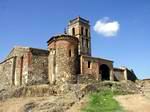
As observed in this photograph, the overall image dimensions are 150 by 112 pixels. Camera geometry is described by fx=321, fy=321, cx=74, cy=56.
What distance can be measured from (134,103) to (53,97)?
9.80 meters

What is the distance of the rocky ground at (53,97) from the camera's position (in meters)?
37.2

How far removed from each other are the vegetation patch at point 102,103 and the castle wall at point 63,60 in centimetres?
503

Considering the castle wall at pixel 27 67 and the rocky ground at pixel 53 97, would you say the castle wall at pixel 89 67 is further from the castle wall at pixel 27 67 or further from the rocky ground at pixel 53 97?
the castle wall at pixel 27 67

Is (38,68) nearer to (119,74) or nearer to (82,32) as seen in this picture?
(119,74)

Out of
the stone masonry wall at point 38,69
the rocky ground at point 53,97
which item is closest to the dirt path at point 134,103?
the rocky ground at point 53,97

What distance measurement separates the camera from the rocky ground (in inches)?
1463

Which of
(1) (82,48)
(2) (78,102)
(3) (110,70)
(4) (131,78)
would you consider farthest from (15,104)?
(1) (82,48)

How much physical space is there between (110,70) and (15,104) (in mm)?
18503

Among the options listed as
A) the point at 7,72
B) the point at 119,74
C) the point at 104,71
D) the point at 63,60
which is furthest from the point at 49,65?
the point at 119,74

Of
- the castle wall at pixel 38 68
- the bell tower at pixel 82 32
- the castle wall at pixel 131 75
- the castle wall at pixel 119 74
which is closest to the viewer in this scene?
the castle wall at pixel 38 68

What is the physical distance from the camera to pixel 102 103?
37.9 meters

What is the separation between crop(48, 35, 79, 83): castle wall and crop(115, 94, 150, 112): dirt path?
7972 mm

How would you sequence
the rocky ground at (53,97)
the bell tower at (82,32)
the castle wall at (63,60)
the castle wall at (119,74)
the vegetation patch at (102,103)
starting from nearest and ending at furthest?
the vegetation patch at (102,103) → the rocky ground at (53,97) → the castle wall at (63,60) → the castle wall at (119,74) → the bell tower at (82,32)

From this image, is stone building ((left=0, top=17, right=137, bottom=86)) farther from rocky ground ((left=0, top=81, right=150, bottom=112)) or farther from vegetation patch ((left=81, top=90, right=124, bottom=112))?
vegetation patch ((left=81, top=90, right=124, bottom=112))
